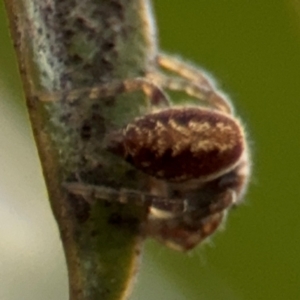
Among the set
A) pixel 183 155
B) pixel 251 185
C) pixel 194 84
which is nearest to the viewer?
pixel 183 155

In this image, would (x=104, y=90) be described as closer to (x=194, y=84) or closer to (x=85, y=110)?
(x=85, y=110)

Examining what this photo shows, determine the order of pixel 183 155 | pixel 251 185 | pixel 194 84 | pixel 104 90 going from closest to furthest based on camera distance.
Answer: pixel 104 90 → pixel 183 155 → pixel 194 84 → pixel 251 185

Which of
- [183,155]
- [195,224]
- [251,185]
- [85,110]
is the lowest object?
[251,185]

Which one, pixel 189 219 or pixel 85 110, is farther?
pixel 189 219

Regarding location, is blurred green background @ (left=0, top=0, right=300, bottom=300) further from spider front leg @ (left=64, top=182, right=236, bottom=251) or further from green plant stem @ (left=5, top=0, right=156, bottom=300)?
green plant stem @ (left=5, top=0, right=156, bottom=300)

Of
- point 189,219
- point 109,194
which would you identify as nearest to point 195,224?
point 189,219

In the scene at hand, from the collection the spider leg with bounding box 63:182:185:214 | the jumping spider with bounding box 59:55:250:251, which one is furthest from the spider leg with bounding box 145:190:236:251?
the spider leg with bounding box 63:182:185:214

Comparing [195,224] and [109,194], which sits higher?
[109,194]

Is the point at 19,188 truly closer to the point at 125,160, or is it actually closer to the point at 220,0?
the point at 220,0
